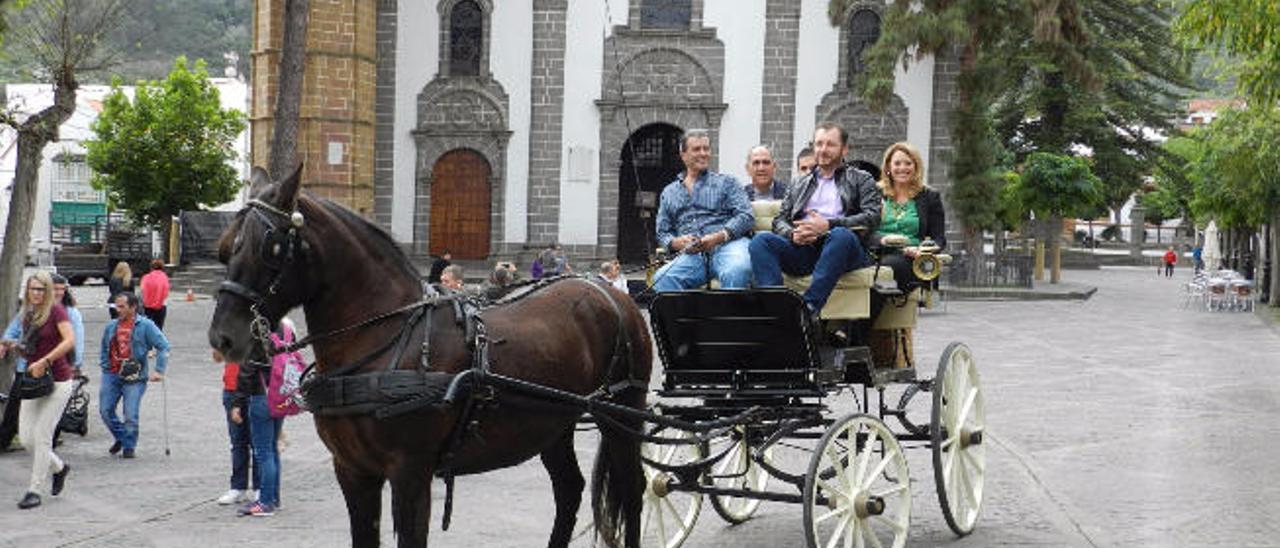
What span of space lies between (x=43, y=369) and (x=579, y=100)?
1115 inches

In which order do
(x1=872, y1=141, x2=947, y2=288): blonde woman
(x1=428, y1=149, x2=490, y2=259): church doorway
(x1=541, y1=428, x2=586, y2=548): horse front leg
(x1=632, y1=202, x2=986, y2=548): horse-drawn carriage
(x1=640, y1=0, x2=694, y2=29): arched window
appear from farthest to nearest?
(x1=428, y1=149, x2=490, y2=259): church doorway, (x1=640, y1=0, x2=694, y2=29): arched window, (x1=872, y1=141, x2=947, y2=288): blonde woman, (x1=632, y1=202, x2=986, y2=548): horse-drawn carriage, (x1=541, y1=428, x2=586, y2=548): horse front leg

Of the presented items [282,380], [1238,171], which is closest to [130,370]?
[282,380]

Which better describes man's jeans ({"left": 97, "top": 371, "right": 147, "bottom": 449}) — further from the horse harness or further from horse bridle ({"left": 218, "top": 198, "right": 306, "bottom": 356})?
horse bridle ({"left": 218, "top": 198, "right": 306, "bottom": 356})

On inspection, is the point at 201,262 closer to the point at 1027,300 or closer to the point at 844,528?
the point at 1027,300

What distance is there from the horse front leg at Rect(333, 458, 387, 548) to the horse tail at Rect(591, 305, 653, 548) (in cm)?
144

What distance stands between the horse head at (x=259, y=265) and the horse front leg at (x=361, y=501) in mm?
767

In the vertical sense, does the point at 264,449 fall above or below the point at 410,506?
below

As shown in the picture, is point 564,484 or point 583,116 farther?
point 583,116

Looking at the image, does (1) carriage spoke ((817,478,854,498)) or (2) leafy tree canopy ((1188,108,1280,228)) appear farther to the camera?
(2) leafy tree canopy ((1188,108,1280,228))

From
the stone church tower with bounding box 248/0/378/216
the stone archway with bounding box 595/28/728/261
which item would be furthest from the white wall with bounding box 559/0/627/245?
the stone church tower with bounding box 248/0/378/216

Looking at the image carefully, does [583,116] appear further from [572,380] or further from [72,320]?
[572,380]

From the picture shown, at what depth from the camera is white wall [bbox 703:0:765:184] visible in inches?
1545

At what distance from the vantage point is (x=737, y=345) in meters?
8.37

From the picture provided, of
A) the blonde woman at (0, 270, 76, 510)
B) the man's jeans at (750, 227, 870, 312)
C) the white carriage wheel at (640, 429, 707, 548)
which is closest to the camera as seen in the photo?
the man's jeans at (750, 227, 870, 312)
